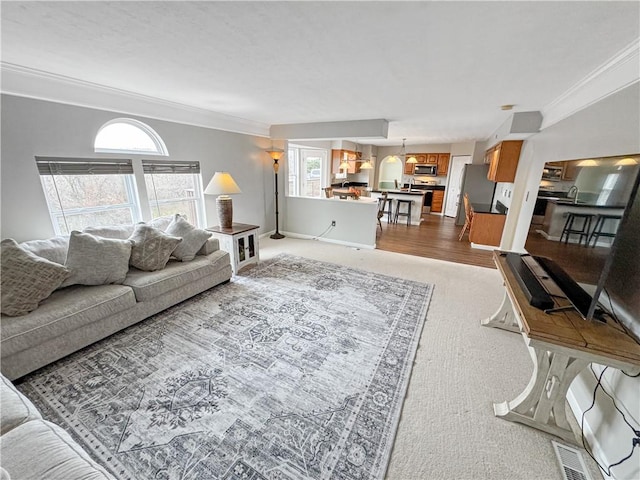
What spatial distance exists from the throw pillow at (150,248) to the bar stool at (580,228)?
352 cm

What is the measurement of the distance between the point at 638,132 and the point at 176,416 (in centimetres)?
341

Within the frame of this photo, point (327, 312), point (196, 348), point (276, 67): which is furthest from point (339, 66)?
point (196, 348)

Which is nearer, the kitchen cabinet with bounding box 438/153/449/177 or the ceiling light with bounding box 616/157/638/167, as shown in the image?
the ceiling light with bounding box 616/157/638/167

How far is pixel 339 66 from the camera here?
200cm

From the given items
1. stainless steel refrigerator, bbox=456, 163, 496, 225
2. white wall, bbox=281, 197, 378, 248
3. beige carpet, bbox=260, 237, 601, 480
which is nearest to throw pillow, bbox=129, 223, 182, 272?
beige carpet, bbox=260, 237, 601, 480

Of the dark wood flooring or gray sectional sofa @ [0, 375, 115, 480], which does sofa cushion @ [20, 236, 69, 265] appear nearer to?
gray sectional sofa @ [0, 375, 115, 480]

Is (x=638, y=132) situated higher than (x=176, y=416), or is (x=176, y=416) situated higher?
(x=638, y=132)

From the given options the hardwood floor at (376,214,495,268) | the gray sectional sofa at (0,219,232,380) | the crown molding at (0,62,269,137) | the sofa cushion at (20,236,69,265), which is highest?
the crown molding at (0,62,269,137)

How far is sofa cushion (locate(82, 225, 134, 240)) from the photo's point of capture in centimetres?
259

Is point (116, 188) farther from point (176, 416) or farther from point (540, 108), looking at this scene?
point (540, 108)

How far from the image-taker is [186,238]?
3.04 meters

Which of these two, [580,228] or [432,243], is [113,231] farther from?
[432,243]

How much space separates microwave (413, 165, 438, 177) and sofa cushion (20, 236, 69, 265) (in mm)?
8998

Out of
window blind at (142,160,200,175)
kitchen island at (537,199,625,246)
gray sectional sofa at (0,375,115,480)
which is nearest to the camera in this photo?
gray sectional sofa at (0,375,115,480)
